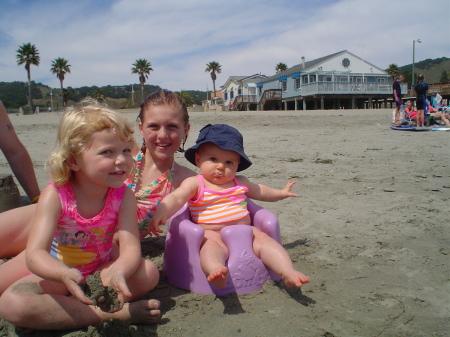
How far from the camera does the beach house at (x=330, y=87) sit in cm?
2829

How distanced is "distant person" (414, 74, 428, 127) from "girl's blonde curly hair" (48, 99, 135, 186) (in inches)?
391

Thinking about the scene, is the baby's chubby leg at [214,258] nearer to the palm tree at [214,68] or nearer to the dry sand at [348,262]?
the dry sand at [348,262]

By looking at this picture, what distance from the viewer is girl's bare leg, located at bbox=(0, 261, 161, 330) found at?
1525 millimetres

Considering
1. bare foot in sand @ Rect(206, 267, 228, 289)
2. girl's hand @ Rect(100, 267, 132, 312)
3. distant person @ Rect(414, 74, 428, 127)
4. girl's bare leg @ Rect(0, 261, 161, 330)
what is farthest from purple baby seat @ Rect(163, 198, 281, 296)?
distant person @ Rect(414, 74, 428, 127)

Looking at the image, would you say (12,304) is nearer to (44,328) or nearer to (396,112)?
(44,328)

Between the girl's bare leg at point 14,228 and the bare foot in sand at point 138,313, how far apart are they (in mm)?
816

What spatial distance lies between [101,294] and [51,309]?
0.30 metres

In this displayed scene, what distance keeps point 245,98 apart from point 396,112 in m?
24.9

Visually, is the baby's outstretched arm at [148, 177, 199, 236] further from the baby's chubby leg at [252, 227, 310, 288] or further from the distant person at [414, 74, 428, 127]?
the distant person at [414, 74, 428, 127]

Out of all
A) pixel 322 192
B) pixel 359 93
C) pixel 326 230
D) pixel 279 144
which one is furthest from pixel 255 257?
pixel 359 93

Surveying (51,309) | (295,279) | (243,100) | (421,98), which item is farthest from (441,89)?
(51,309)

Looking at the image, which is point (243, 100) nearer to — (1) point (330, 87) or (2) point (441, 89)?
(1) point (330, 87)

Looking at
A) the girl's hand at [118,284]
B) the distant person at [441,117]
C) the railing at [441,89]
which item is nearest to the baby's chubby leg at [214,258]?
the girl's hand at [118,284]

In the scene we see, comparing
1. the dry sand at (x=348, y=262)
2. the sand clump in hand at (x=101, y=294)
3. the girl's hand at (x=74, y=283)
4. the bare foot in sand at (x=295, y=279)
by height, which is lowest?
the dry sand at (x=348, y=262)
